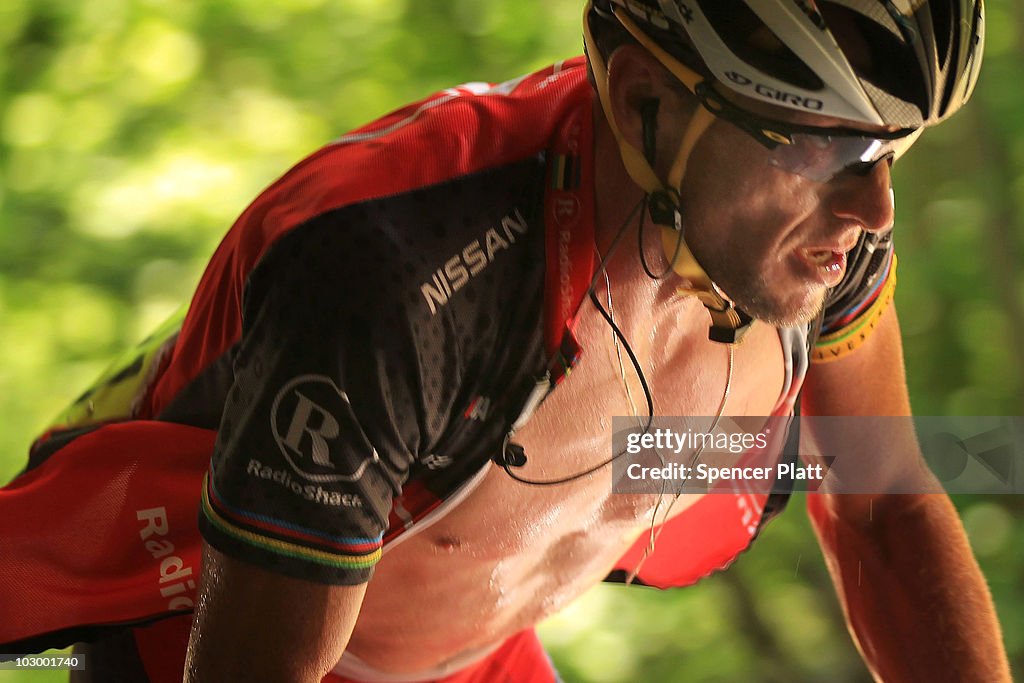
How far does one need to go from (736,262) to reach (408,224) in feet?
0.81

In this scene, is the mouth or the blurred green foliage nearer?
the mouth

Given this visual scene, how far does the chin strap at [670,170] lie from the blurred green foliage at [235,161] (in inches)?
55.0

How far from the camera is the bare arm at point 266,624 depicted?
751 millimetres

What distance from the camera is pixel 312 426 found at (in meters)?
0.74

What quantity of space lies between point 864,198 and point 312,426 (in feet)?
1.38

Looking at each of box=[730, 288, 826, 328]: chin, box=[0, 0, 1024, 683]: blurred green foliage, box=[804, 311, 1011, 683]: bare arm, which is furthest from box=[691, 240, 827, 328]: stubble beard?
box=[0, 0, 1024, 683]: blurred green foliage

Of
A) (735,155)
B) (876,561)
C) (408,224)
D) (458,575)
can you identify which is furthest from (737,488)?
(408,224)

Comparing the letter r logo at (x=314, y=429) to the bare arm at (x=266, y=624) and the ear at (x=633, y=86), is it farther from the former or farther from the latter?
the ear at (x=633, y=86)

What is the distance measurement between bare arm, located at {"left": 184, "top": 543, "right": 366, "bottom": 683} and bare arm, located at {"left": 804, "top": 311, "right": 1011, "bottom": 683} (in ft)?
1.92

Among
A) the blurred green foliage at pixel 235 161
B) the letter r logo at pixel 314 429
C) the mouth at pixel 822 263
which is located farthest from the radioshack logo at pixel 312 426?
the blurred green foliage at pixel 235 161

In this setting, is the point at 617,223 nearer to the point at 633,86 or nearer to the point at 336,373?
the point at 633,86

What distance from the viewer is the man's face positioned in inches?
33.7

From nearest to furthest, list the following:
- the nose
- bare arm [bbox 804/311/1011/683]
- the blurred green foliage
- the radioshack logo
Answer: the radioshack logo → the nose → bare arm [bbox 804/311/1011/683] → the blurred green foliage

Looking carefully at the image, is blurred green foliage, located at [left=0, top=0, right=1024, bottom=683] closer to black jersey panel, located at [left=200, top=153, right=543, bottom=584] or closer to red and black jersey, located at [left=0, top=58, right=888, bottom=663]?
red and black jersey, located at [left=0, top=58, right=888, bottom=663]
